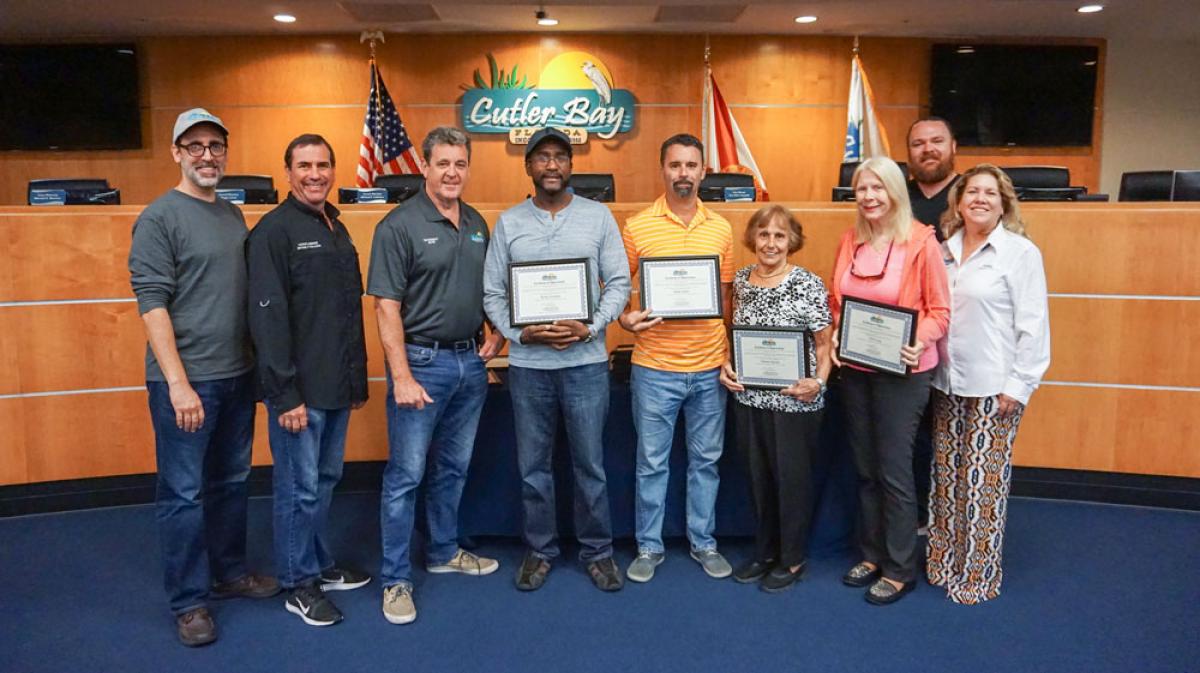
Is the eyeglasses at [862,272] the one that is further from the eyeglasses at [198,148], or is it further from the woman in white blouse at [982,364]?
the eyeglasses at [198,148]

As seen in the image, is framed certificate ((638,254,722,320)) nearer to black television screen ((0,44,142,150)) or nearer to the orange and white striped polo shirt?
the orange and white striped polo shirt

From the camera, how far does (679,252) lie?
Answer: 3.06m

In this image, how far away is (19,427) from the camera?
13.1ft

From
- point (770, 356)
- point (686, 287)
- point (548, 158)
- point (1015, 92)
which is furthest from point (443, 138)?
point (1015, 92)

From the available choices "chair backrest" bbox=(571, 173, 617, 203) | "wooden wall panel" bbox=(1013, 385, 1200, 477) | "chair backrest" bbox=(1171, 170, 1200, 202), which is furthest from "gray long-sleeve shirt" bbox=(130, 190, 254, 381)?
"chair backrest" bbox=(1171, 170, 1200, 202)

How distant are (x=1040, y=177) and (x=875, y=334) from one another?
2.55 meters

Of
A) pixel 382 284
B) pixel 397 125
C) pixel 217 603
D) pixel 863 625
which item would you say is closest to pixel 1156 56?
pixel 397 125

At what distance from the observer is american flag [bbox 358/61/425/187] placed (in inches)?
287

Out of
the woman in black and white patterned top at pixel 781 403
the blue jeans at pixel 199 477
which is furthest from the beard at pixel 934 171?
the blue jeans at pixel 199 477

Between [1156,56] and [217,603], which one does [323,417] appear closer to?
[217,603]

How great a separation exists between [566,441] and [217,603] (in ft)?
4.84

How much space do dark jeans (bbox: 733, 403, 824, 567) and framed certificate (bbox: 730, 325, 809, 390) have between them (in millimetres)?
128

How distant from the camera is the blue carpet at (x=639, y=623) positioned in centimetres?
268

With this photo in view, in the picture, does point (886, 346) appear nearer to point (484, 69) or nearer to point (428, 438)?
point (428, 438)
